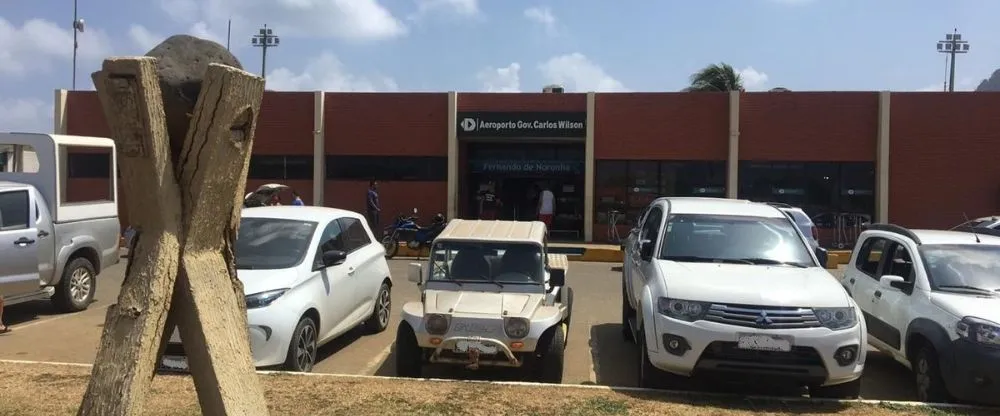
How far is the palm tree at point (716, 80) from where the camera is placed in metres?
31.0

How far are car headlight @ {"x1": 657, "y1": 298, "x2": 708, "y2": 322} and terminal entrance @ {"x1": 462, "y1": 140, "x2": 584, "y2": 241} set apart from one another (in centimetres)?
1677

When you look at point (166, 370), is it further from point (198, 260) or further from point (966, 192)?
point (966, 192)

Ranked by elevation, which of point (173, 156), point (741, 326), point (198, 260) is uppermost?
point (173, 156)

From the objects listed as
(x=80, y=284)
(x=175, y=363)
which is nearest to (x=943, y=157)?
(x=80, y=284)

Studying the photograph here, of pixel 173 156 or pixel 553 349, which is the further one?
pixel 553 349

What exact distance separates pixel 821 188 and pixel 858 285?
1495cm

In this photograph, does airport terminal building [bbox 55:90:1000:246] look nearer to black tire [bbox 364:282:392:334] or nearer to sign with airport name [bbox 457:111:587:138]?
sign with airport name [bbox 457:111:587:138]

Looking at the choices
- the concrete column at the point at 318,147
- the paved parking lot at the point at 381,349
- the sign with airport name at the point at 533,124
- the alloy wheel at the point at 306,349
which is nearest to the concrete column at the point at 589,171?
the sign with airport name at the point at 533,124

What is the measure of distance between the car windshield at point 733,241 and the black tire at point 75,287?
7.92m

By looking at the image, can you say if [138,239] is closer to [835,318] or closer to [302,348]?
[302,348]

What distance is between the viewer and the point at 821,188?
2209cm

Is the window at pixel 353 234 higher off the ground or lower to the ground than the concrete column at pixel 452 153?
lower

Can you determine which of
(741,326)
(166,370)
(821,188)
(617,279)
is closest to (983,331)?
(741,326)

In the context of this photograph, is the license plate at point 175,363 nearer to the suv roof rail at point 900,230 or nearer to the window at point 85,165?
the suv roof rail at point 900,230
